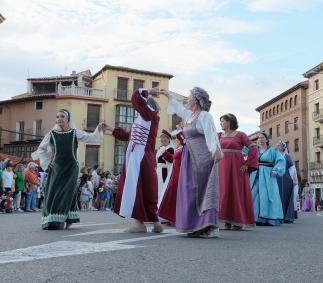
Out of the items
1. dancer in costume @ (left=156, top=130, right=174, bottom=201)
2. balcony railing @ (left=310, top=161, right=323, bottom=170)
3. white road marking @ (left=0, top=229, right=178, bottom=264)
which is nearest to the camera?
white road marking @ (left=0, top=229, right=178, bottom=264)

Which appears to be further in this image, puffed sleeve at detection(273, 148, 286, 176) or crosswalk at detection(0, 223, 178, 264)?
puffed sleeve at detection(273, 148, 286, 176)

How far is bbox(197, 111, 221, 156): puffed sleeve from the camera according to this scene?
687cm

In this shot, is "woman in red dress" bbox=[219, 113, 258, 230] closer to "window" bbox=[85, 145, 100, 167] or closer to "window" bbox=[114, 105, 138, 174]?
"window" bbox=[85, 145, 100, 167]

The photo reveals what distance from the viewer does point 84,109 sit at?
168ft

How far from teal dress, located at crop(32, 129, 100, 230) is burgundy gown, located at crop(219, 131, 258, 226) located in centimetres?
220

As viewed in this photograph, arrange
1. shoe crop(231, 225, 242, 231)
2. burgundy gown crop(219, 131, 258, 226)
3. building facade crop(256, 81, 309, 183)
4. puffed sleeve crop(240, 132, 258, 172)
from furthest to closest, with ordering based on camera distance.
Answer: building facade crop(256, 81, 309, 183) < puffed sleeve crop(240, 132, 258, 172) < shoe crop(231, 225, 242, 231) < burgundy gown crop(219, 131, 258, 226)

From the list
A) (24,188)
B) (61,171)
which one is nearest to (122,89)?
(24,188)

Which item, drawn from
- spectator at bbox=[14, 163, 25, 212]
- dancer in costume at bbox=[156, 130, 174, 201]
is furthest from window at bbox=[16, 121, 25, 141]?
dancer in costume at bbox=[156, 130, 174, 201]

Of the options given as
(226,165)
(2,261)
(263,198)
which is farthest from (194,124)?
(263,198)

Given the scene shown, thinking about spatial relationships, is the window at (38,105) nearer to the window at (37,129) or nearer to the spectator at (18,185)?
the window at (37,129)

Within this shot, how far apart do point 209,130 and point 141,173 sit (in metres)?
1.20

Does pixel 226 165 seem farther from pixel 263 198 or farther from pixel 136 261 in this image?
pixel 136 261

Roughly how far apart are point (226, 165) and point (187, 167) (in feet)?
6.32

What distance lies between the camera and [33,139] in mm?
51438
